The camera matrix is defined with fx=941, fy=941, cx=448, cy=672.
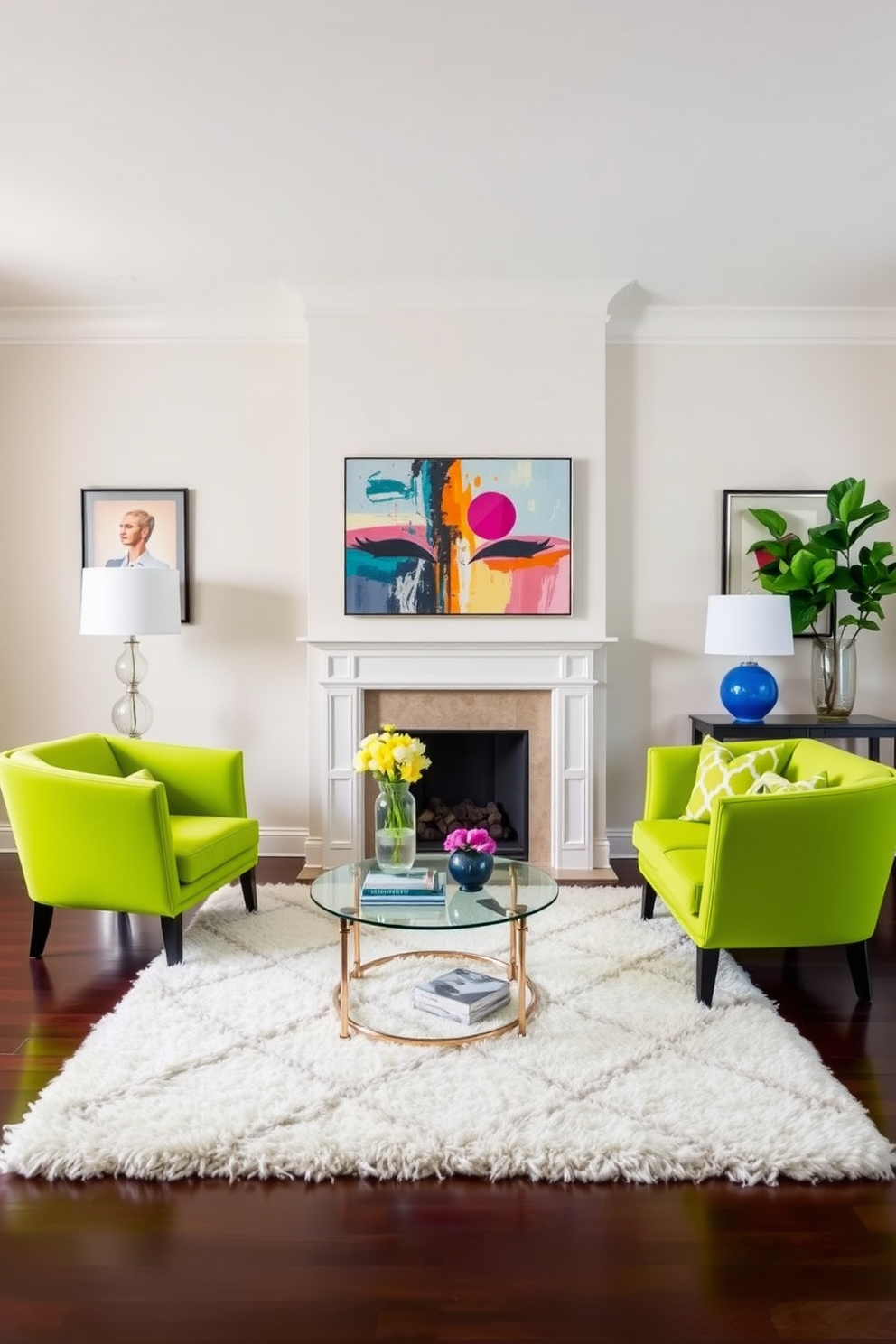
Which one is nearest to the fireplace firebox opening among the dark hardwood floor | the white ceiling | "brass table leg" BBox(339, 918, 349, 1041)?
"brass table leg" BBox(339, 918, 349, 1041)

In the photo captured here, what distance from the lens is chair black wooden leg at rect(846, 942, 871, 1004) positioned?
312 cm

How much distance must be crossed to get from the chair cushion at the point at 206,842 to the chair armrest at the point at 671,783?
1.68 meters

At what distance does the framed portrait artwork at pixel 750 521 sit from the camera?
495cm

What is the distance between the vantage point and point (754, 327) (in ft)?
16.2

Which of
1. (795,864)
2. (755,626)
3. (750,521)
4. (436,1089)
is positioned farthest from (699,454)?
(436,1089)

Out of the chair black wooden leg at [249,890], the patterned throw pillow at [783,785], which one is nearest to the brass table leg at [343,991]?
the chair black wooden leg at [249,890]

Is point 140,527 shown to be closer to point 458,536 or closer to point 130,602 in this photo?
point 130,602

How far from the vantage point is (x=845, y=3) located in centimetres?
242

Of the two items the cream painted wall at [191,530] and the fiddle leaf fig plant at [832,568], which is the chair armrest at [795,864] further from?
the cream painted wall at [191,530]

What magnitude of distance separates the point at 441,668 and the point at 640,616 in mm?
1131

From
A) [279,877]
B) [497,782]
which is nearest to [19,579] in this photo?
[279,877]

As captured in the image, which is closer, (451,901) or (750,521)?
(451,901)

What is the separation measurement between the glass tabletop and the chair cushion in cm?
53

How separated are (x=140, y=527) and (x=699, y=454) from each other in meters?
2.99
